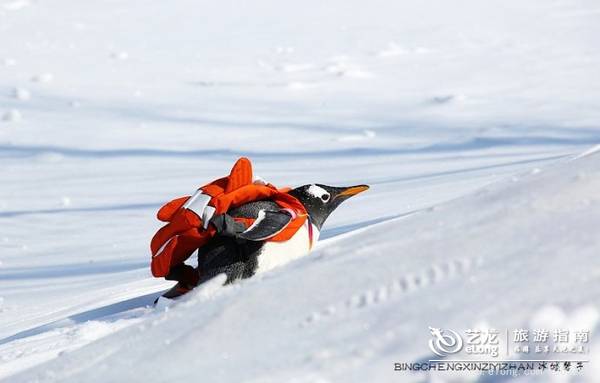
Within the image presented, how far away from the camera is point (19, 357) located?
2.79 m

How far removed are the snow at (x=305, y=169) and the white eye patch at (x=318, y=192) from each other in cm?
25

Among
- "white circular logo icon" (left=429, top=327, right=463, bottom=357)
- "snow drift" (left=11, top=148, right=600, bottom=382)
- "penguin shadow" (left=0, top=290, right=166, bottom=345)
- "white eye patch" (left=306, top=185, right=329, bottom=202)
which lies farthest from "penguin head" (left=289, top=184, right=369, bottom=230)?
"white circular logo icon" (left=429, top=327, right=463, bottom=357)

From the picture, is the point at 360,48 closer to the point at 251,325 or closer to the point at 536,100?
the point at 536,100

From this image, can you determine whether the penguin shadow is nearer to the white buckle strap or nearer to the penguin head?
the white buckle strap

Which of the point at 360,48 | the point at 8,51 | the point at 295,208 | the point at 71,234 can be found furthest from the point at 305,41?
the point at 295,208

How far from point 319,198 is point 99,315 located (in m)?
0.79

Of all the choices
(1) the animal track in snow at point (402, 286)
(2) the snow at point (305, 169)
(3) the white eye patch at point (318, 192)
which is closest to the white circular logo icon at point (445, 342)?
(2) the snow at point (305, 169)

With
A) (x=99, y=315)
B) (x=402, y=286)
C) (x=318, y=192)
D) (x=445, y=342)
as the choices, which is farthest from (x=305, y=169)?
(x=445, y=342)

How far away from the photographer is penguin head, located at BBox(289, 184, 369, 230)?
331cm

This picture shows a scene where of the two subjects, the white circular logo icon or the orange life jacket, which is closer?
the white circular logo icon

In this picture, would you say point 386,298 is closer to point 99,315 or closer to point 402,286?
point 402,286

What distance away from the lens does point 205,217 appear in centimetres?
305

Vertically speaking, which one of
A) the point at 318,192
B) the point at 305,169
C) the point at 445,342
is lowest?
the point at 305,169

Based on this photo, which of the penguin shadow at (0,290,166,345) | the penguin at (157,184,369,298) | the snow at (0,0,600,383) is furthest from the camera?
the penguin shadow at (0,290,166,345)
